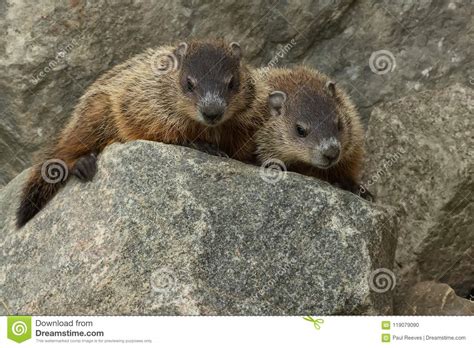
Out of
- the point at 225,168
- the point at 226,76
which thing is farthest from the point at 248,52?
the point at 225,168

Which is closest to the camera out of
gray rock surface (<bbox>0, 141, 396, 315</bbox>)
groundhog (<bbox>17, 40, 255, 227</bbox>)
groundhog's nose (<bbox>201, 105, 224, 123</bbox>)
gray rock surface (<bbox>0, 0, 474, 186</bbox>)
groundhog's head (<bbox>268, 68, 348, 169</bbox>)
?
gray rock surface (<bbox>0, 141, 396, 315</bbox>)

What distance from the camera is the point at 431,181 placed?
21.7 ft

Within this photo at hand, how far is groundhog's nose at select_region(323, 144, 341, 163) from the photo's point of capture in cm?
603

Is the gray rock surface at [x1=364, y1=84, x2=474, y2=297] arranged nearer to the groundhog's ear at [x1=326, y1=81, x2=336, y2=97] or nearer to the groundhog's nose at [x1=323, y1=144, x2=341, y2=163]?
the groundhog's ear at [x1=326, y1=81, x2=336, y2=97]

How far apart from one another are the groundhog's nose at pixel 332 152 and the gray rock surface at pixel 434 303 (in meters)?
1.14

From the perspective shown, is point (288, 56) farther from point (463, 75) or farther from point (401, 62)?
point (463, 75)

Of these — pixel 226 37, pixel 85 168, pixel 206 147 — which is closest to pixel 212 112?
pixel 206 147

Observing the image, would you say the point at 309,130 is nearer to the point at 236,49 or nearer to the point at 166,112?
the point at 236,49

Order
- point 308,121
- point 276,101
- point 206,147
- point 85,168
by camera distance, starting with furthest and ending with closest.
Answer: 1. point 276,101
2. point 308,121
3. point 206,147
4. point 85,168

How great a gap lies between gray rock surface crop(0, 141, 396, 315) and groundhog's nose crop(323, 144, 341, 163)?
50 centimetres

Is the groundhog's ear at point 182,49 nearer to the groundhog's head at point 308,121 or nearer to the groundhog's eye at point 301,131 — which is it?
the groundhog's head at point 308,121

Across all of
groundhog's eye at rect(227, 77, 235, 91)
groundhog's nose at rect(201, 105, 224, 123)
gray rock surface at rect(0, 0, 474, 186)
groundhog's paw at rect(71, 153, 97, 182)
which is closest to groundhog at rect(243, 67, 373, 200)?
groundhog's eye at rect(227, 77, 235, 91)

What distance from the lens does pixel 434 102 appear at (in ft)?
22.7

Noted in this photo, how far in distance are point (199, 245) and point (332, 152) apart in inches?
55.8
